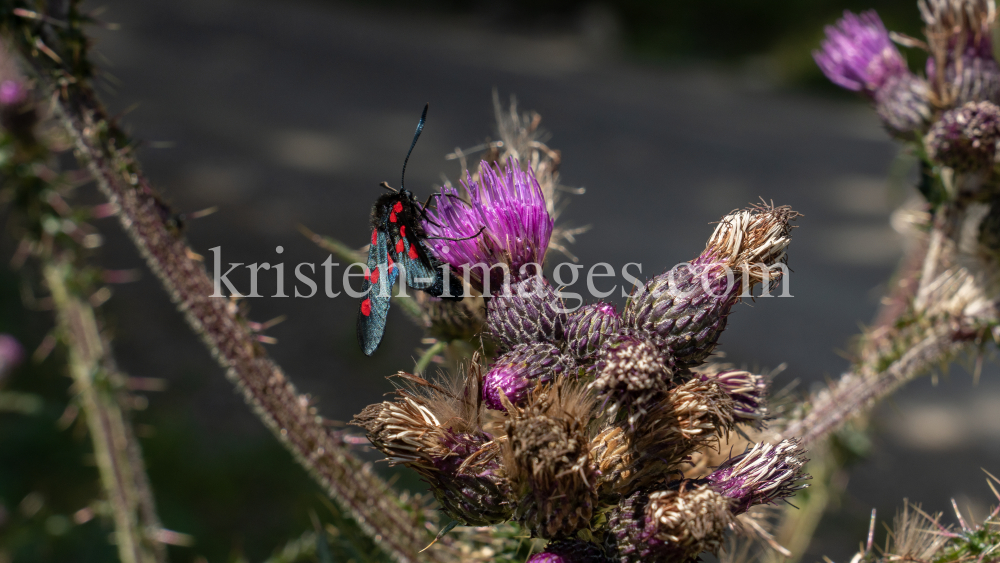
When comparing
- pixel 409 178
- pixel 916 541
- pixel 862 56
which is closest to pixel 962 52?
pixel 862 56

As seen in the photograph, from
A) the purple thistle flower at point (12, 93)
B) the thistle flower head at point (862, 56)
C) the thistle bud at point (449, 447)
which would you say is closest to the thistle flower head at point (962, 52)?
the thistle flower head at point (862, 56)

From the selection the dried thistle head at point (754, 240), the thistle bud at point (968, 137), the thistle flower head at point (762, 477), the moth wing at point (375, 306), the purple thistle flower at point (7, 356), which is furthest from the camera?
the purple thistle flower at point (7, 356)

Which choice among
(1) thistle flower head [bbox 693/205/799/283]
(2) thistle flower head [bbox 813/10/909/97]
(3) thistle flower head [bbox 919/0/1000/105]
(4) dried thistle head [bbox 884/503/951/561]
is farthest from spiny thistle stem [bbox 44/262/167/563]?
(3) thistle flower head [bbox 919/0/1000/105]

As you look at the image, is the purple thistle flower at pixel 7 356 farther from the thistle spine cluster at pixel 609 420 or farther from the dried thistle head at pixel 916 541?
the dried thistle head at pixel 916 541

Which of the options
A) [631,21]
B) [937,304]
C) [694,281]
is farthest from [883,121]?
[631,21]

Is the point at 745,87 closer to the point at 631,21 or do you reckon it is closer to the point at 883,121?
the point at 631,21

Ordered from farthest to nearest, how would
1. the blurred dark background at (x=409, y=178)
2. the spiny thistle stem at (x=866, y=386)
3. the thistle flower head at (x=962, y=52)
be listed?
the blurred dark background at (x=409, y=178) < the thistle flower head at (x=962, y=52) < the spiny thistle stem at (x=866, y=386)
